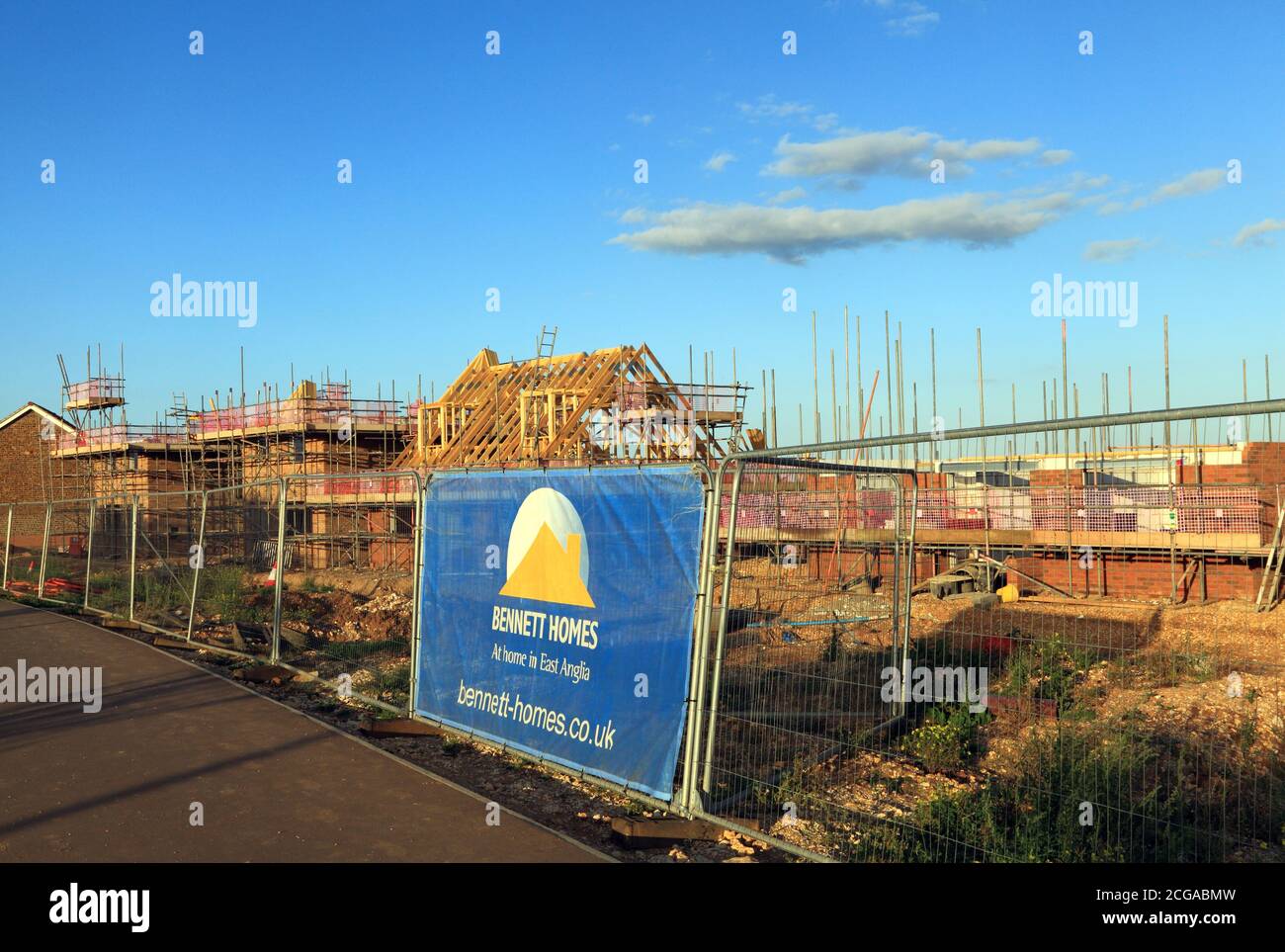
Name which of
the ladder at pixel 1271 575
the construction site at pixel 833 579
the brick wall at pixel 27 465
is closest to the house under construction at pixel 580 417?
the construction site at pixel 833 579

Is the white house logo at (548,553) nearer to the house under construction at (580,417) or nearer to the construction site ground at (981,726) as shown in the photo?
the construction site ground at (981,726)

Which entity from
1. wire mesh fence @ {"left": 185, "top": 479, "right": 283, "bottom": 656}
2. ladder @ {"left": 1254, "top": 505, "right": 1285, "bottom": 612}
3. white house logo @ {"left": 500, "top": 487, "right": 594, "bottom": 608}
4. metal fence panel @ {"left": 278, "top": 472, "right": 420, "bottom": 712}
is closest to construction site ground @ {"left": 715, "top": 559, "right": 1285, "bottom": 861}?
white house logo @ {"left": 500, "top": 487, "right": 594, "bottom": 608}

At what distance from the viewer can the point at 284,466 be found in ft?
128

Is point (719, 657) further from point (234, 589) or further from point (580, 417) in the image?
point (580, 417)

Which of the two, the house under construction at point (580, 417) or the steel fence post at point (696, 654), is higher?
the house under construction at point (580, 417)

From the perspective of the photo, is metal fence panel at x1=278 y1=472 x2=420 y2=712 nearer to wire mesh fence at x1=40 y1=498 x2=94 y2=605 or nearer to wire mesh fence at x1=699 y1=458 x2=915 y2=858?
wire mesh fence at x1=699 y1=458 x2=915 y2=858

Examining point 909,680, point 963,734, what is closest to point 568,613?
point 963,734

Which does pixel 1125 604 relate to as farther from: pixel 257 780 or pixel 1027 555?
pixel 257 780

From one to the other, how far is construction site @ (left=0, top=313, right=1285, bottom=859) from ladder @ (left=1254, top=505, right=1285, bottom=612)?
90 mm

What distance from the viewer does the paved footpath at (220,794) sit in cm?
588

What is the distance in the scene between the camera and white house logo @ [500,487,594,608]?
7305 mm

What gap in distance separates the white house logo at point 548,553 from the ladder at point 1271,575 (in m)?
14.6

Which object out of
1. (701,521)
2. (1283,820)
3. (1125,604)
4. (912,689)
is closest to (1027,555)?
(1125,604)
